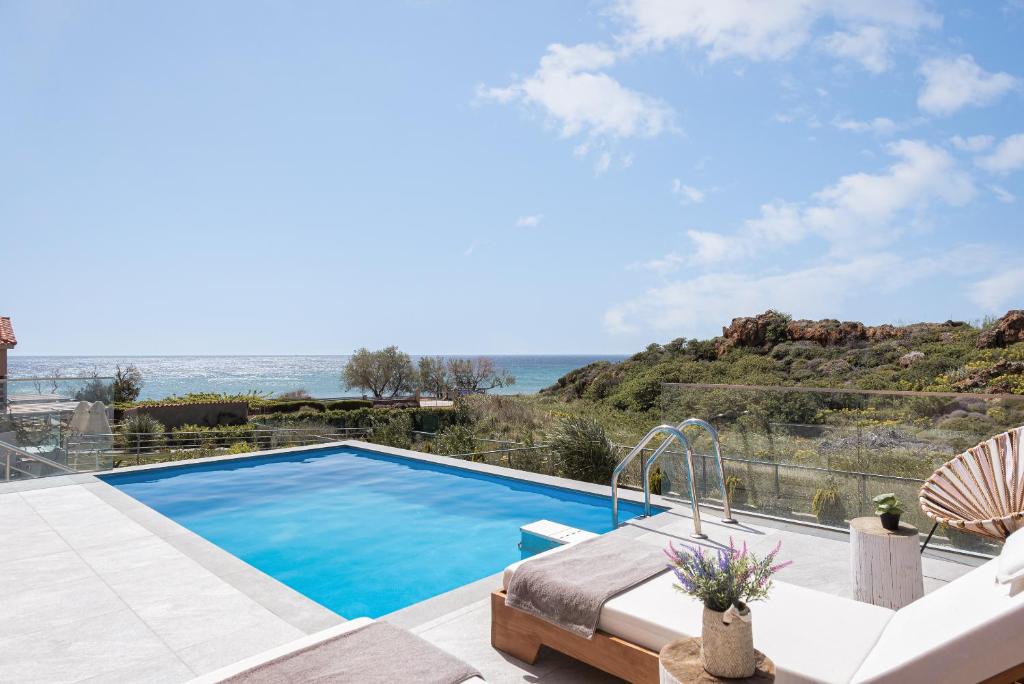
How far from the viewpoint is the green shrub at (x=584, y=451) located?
8209mm

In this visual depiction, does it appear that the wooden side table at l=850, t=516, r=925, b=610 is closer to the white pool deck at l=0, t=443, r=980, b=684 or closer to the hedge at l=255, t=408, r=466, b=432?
the white pool deck at l=0, t=443, r=980, b=684

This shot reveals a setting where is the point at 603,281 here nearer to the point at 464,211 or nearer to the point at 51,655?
the point at 464,211

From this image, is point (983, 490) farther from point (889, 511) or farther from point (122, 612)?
point (122, 612)

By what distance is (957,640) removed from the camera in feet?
5.78

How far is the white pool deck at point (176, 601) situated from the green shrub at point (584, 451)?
2.60 metres

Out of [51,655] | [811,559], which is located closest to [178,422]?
[51,655]

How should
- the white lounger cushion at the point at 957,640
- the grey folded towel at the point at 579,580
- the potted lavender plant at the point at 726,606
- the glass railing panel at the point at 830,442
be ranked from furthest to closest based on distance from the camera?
the glass railing panel at the point at 830,442 < the grey folded towel at the point at 579,580 < the potted lavender plant at the point at 726,606 < the white lounger cushion at the point at 957,640

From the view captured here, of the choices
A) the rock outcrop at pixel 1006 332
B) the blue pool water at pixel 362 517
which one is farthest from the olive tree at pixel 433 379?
the rock outcrop at pixel 1006 332

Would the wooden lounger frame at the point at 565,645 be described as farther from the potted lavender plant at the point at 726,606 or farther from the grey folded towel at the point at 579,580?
the potted lavender plant at the point at 726,606

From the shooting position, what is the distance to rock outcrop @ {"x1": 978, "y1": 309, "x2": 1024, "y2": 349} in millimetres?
16047

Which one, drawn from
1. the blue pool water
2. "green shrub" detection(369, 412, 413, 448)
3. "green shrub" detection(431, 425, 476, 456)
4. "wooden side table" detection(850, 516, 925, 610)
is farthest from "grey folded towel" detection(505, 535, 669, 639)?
"green shrub" detection(369, 412, 413, 448)

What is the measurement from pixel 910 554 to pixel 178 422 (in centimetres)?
1956

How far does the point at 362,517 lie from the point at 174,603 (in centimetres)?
345

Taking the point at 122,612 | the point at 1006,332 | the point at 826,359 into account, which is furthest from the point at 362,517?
the point at 826,359
